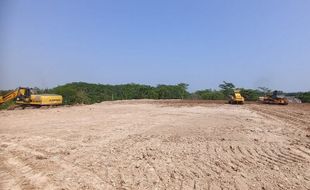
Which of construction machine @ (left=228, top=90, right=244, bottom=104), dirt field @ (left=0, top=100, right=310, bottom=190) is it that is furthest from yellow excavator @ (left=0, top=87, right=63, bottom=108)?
construction machine @ (left=228, top=90, right=244, bottom=104)

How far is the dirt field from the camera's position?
6.21m

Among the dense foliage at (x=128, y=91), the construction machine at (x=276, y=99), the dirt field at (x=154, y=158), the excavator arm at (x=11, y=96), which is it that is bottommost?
the dirt field at (x=154, y=158)

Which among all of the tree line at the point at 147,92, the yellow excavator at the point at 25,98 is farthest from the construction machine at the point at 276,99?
the yellow excavator at the point at 25,98

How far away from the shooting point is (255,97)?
40.4 metres

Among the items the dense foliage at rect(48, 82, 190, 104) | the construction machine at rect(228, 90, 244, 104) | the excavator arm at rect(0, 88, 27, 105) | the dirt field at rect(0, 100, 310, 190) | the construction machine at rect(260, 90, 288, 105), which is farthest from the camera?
the dense foliage at rect(48, 82, 190, 104)

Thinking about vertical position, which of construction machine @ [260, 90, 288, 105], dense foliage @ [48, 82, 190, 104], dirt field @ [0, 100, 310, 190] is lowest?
dirt field @ [0, 100, 310, 190]

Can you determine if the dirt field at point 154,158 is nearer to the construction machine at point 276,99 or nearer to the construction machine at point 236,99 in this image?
the construction machine at point 236,99

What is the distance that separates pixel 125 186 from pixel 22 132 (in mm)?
6933

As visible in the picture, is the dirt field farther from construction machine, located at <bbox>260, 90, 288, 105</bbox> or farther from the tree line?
the tree line

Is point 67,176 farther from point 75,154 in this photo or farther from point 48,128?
point 48,128

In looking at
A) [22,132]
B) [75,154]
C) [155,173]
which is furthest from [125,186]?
[22,132]

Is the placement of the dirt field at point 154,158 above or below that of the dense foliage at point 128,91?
below

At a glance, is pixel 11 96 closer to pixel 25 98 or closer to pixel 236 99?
pixel 25 98

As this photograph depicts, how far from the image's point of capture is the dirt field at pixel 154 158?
6215mm
